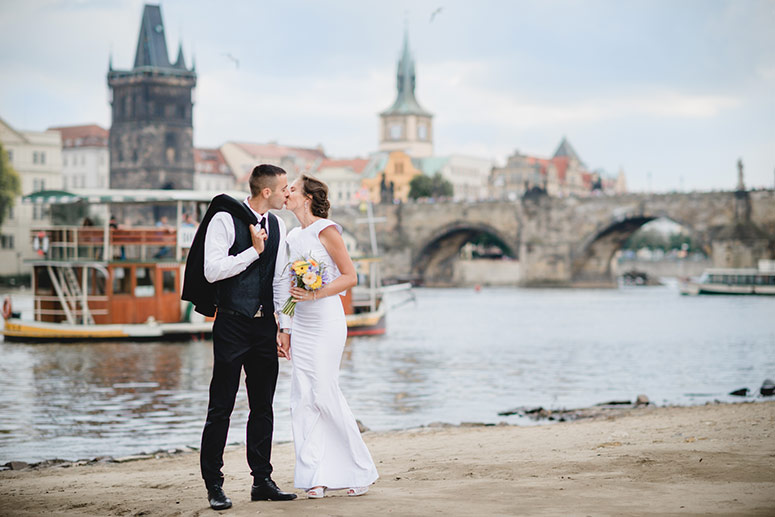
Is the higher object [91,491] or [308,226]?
[308,226]

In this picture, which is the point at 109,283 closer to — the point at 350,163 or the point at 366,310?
the point at 366,310

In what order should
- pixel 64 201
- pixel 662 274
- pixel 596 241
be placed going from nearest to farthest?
pixel 64 201, pixel 596 241, pixel 662 274

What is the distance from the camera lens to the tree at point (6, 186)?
60125 millimetres

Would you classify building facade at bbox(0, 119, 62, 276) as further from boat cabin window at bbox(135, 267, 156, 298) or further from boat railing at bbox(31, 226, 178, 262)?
boat cabin window at bbox(135, 267, 156, 298)

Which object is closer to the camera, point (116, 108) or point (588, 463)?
point (588, 463)

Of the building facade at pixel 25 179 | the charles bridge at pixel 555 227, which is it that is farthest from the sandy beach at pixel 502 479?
the building facade at pixel 25 179

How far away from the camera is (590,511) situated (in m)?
4.79

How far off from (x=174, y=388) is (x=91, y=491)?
33.5 feet

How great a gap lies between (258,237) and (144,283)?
2047 cm

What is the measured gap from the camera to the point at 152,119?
89250 mm

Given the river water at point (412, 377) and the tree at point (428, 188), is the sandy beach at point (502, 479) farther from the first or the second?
the tree at point (428, 188)

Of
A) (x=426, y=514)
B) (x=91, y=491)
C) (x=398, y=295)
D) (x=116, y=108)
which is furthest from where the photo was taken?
(x=116, y=108)

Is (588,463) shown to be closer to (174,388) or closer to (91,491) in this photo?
(91,491)

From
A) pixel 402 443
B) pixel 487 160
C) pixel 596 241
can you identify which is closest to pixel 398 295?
pixel 596 241
